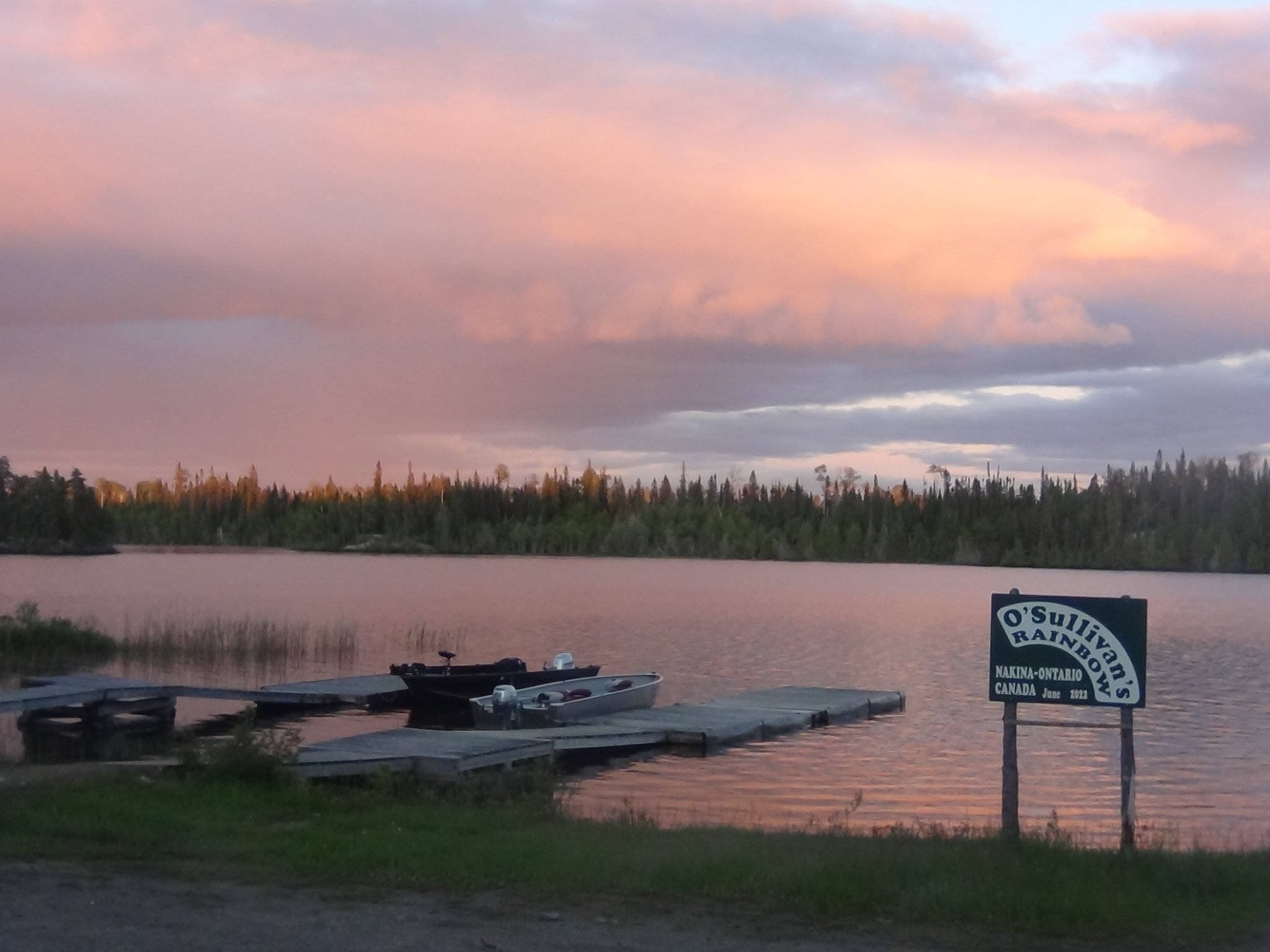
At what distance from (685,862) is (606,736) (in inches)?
569

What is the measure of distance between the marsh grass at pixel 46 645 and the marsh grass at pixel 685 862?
25040mm

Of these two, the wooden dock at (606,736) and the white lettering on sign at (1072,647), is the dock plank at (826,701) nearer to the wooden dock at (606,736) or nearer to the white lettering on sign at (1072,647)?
the wooden dock at (606,736)

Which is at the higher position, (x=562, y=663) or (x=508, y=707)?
(x=562, y=663)

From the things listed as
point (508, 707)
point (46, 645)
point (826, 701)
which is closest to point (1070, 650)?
point (508, 707)

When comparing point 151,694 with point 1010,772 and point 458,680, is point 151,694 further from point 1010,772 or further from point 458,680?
point 1010,772

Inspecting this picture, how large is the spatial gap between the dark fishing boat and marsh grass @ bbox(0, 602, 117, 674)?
10351 mm

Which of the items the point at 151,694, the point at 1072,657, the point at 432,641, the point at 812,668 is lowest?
the point at 812,668

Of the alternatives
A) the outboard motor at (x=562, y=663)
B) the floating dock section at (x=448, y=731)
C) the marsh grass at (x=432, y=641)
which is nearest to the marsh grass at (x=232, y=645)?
the marsh grass at (x=432, y=641)

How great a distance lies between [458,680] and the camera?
3159cm

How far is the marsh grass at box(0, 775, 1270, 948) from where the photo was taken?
873 centimetres

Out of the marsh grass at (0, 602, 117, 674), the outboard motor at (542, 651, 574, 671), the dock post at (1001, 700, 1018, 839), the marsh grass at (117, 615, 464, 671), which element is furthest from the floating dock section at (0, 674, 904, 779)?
the marsh grass at (0, 602, 117, 674)

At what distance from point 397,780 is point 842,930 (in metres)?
8.74

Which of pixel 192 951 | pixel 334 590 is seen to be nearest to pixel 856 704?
pixel 192 951

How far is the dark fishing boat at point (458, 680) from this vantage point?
103 feet
